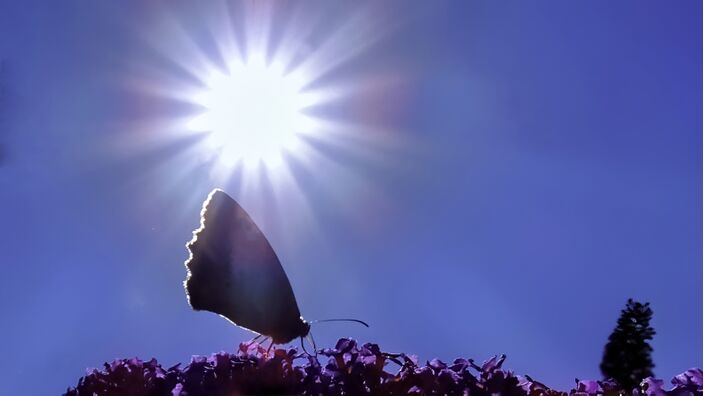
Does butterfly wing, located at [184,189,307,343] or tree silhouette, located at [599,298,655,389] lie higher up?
butterfly wing, located at [184,189,307,343]

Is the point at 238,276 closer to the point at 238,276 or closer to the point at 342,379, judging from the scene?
the point at 238,276

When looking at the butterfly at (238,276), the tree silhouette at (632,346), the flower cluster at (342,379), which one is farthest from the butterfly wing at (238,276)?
the tree silhouette at (632,346)

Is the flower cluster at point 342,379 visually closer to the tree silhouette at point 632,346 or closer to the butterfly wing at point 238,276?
the tree silhouette at point 632,346

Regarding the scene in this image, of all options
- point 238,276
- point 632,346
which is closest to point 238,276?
point 238,276

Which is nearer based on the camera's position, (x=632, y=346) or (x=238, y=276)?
(x=632, y=346)

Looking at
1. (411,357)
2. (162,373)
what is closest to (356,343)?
(411,357)

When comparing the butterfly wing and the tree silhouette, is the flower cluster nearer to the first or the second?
the tree silhouette

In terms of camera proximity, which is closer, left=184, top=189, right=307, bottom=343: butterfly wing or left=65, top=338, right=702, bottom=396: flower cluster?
left=65, top=338, right=702, bottom=396: flower cluster

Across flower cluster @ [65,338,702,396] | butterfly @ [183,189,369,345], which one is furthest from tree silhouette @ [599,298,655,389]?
butterfly @ [183,189,369,345]
